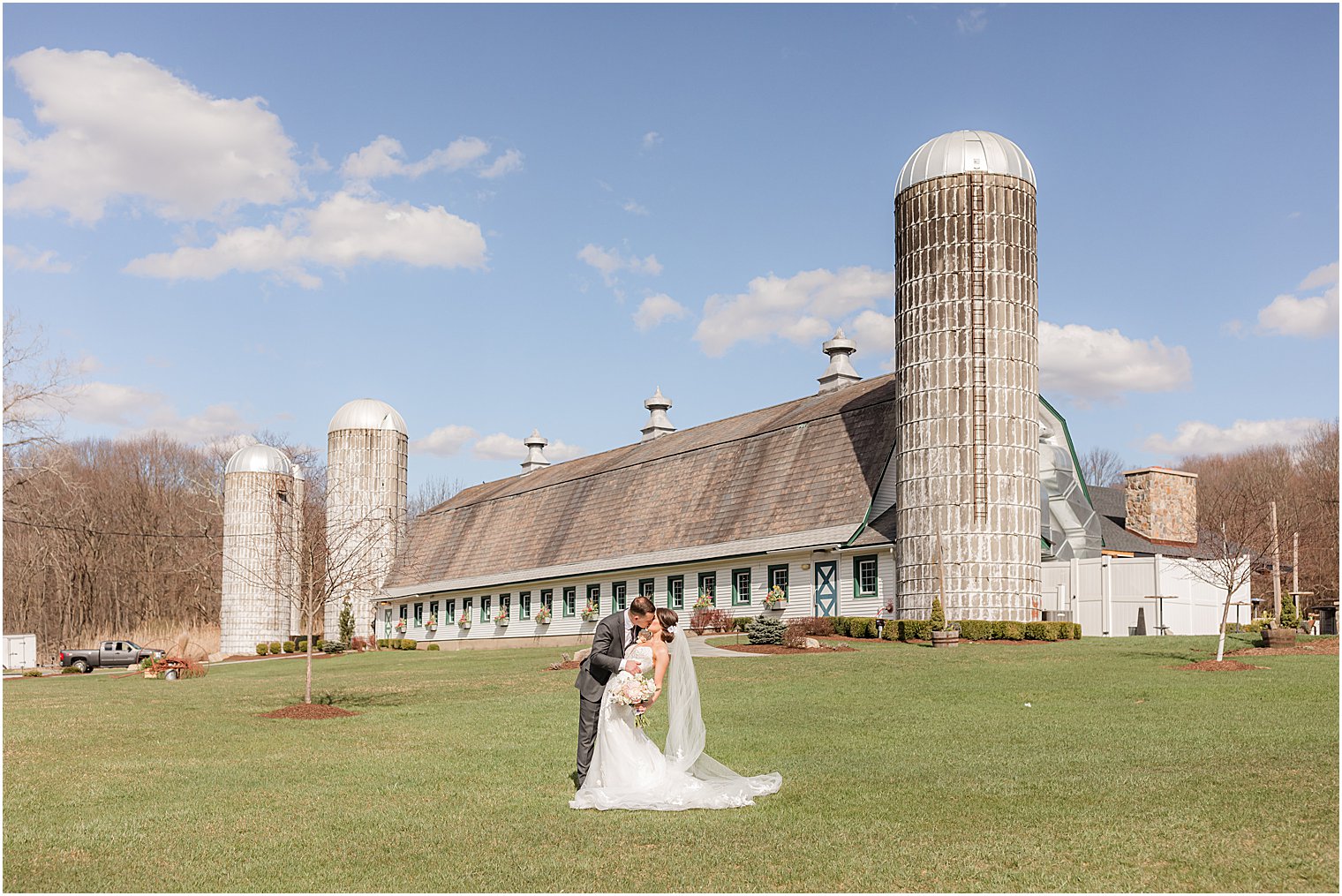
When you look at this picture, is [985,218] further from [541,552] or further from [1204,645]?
[541,552]

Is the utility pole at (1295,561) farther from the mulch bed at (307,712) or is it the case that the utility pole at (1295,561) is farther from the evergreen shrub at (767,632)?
the mulch bed at (307,712)

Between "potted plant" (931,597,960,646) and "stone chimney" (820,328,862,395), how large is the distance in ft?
50.4

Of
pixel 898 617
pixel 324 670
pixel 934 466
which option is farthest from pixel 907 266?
pixel 324 670

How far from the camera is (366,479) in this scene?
5719 cm

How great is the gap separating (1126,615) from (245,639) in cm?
3844

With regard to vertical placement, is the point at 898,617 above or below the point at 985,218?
below

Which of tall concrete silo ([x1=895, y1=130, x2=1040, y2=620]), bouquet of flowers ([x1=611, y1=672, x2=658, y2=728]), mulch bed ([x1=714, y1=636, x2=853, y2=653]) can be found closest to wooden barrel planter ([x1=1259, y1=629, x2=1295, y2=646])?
tall concrete silo ([x1=895, y1=130, x2=1040, y2=620])

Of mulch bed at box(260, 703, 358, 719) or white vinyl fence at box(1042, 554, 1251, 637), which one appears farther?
white vinyl fence at box(1042, 554, 1251, 637)

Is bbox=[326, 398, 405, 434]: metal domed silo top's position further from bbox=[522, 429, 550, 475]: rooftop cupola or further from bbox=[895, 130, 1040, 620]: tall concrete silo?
bbox=[895, 130, 1040, 620]: tall concrete silo

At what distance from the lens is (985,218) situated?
33.4 metres

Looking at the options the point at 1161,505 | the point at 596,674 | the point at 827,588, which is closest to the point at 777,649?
the point at 827,588

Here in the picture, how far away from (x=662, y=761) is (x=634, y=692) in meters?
0.66

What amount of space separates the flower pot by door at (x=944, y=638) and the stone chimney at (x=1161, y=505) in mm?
14689

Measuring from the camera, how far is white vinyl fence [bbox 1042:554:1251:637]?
1334 inches
